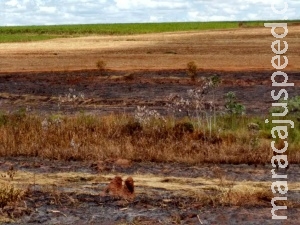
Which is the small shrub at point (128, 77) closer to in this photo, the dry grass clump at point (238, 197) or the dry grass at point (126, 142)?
the dry grass at point (126, 142)

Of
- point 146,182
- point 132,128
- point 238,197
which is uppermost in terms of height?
point 132,128

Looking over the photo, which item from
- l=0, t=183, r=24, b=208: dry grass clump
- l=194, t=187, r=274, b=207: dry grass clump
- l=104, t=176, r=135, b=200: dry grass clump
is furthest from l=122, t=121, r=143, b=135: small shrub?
l=0, t=183, r=24, b=208: dry grass clump

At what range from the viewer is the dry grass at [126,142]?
1231 cm

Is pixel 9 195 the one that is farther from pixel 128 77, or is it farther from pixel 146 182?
pixel 128 77

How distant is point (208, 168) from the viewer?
459 inches

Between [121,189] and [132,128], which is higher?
[132,128]

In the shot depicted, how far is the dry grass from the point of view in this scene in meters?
12.3

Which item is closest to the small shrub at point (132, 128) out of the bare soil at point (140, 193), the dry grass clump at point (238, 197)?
the bare soil at point (140, 193)

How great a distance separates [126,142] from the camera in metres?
13.2

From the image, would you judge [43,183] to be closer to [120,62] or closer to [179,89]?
[179,89]

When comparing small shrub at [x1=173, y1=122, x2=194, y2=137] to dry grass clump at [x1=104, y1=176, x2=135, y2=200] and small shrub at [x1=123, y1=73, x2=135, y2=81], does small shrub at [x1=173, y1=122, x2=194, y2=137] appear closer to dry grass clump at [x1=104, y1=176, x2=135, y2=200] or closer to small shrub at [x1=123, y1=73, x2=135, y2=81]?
dry grass clump at [x1=104, y1=176, x2=135, y2=200]

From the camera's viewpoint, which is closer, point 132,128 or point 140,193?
point 140,193

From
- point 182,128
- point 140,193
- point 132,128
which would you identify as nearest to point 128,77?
point 132,128

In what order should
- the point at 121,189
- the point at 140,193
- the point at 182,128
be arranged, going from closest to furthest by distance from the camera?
the point at 121,189 < the point at 140,193 < the point at 182,128
